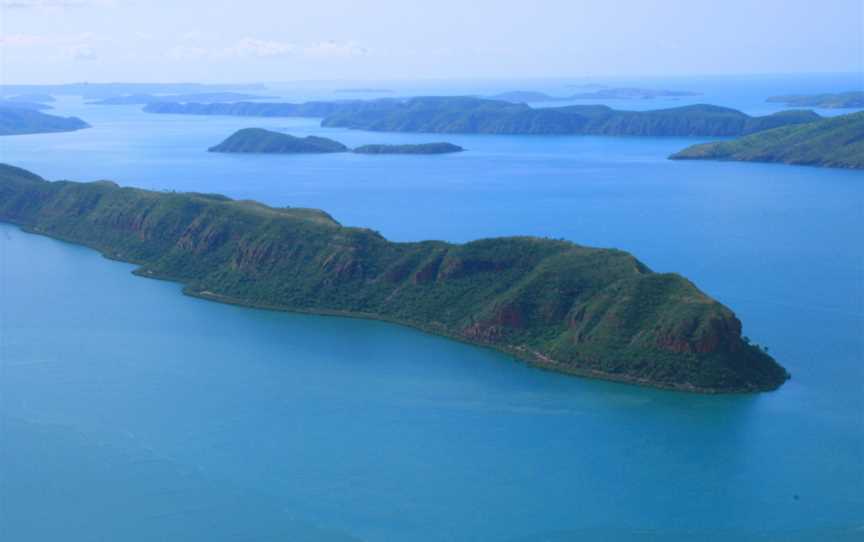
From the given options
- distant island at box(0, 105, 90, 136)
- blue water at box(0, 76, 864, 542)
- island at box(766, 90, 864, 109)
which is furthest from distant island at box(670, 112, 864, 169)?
distant island at box(0, 105, 90, 136)

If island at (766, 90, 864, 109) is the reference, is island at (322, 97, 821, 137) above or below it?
below

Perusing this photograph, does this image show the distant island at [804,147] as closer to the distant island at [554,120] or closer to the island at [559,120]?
the distant island at [554,120]

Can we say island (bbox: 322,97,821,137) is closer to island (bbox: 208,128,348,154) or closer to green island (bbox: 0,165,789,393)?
island (bbox: 208,128,348,154)

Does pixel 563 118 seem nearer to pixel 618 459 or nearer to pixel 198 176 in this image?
pixel 198 176

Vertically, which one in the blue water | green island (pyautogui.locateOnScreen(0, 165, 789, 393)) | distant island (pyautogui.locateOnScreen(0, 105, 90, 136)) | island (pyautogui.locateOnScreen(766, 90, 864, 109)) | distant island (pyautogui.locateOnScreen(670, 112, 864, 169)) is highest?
island (pyautogui.locateOnScreen(766, 90, 864, 109))

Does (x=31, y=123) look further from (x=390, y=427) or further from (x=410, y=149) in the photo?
(x=390, y=427)

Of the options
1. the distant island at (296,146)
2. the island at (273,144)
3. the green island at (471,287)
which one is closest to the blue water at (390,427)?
the green island at (471,287)

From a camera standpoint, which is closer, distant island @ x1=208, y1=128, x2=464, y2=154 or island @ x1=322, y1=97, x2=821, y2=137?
distant island @ x1=208, y1=128, x2=464, y2=154
